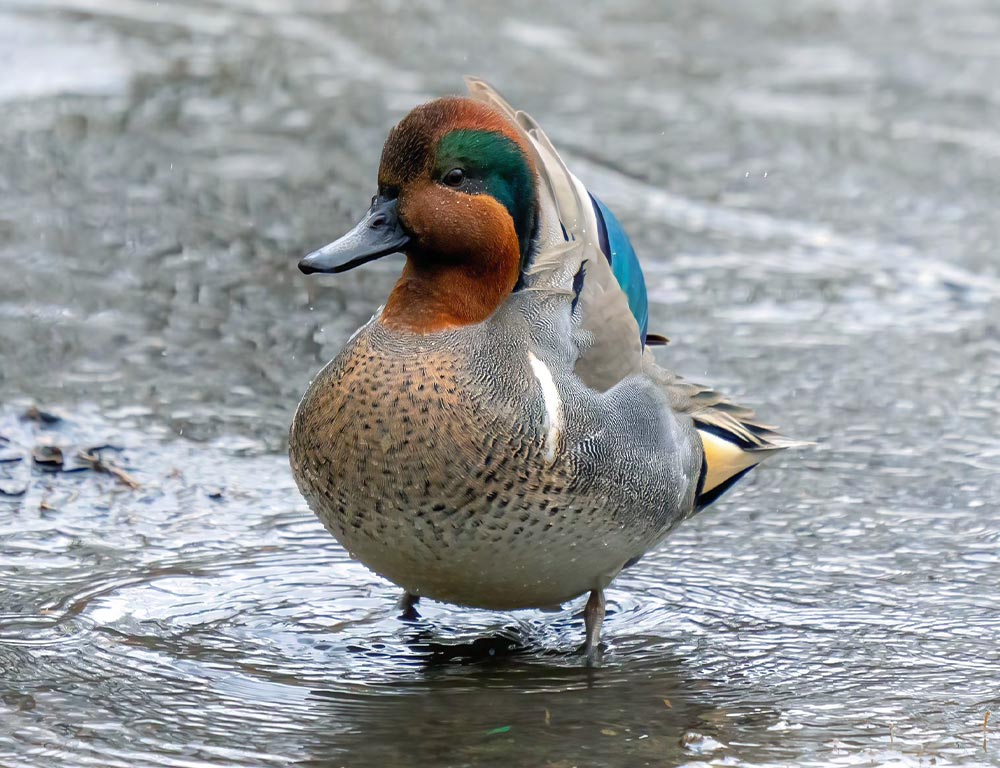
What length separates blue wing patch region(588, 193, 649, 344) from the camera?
4.45 m

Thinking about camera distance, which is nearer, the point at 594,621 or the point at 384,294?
the point at 594,621

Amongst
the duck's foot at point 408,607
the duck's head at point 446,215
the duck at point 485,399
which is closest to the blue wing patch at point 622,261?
the duck at point 485,399

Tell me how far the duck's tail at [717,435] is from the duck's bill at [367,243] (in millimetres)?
895

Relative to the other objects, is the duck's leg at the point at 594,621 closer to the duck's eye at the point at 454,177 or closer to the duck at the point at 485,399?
the duck at the point at 485,399

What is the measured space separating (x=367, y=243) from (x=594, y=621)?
1115 mm

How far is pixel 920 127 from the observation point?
882 cm

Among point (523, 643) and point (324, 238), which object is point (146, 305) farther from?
point (523, 643)

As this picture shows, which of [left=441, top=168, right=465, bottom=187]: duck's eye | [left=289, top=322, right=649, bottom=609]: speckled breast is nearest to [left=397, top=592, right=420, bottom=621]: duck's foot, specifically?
[left=289, top=322, right=649, bottom=609]: speckled breast

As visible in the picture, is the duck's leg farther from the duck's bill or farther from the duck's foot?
the duck's bill

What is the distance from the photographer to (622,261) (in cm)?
455

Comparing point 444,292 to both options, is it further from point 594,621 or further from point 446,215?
point 594,621

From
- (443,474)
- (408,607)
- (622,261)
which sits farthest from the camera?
(622,261)

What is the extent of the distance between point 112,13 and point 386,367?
19.3 feet

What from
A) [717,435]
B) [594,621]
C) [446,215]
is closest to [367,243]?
[446,215]
